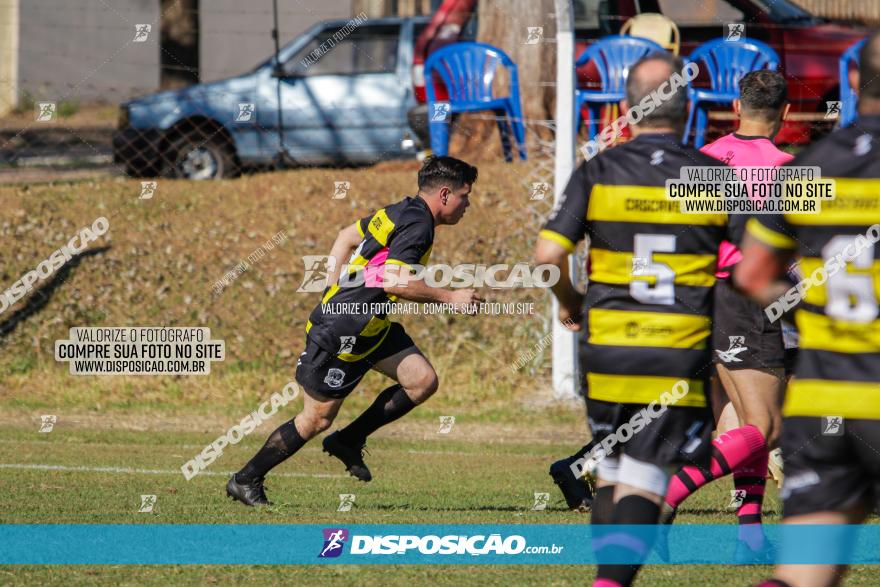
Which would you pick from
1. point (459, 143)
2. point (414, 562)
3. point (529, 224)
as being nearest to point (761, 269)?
point (414, 562)

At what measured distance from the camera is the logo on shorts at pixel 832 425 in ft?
12.2

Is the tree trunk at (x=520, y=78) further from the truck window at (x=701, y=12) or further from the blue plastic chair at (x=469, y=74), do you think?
the truck window at (x=701, y=12)

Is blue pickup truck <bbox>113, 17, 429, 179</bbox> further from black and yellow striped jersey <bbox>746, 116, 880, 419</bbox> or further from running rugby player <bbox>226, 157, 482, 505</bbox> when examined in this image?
black and yellow striped jersey <bbox>746, 116, 880, 419</bbox>

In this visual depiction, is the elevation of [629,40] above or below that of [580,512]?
above

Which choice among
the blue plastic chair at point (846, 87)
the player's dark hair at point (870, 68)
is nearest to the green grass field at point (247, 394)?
the player's dark hair at point (870, 68)

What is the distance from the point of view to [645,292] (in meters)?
4.59

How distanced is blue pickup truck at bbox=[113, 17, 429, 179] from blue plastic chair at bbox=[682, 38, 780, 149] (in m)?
3.64

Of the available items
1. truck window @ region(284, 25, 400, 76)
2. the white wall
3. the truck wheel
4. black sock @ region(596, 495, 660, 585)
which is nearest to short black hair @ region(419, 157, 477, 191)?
black sock @ region(596, 495, 660, 585)

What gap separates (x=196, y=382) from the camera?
12.4 meters

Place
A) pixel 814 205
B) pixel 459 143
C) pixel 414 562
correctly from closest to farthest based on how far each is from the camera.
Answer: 1. pixel 814 205
2. pixel 414 562
3. pixel 459 143

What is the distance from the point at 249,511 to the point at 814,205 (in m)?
4.23

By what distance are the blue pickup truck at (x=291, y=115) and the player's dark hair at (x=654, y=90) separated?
420 inches

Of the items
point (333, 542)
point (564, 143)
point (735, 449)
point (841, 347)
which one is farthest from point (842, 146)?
point (564, 143)

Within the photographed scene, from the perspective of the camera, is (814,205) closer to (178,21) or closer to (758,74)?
(758,74)
